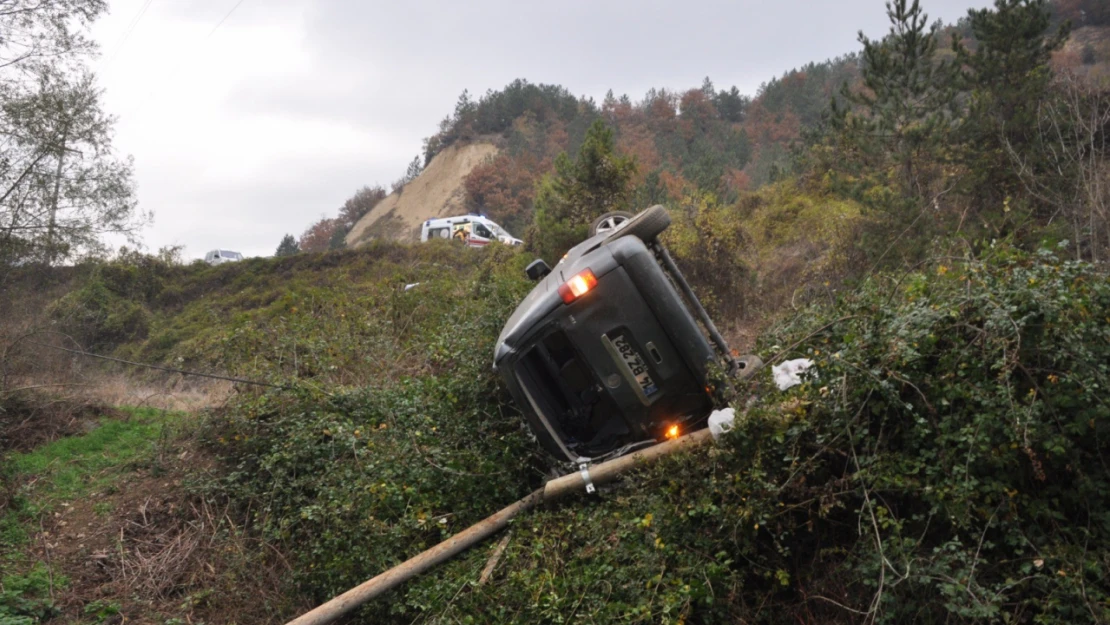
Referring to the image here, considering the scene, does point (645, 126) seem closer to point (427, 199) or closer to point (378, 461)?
point (427, 199)

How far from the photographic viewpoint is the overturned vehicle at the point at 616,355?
5.12 metres

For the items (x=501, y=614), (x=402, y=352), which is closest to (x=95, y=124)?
(x=402, y=352)

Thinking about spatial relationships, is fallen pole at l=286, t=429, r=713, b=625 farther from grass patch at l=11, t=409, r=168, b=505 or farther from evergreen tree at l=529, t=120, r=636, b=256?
evergreen tree at l=529, t=120, r=636, b=256

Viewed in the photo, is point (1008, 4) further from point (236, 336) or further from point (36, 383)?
point (36, 383)

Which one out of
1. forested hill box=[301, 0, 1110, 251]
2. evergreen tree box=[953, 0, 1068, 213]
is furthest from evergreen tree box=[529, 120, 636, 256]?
forested hill box=[301, 0, 1110, 251]

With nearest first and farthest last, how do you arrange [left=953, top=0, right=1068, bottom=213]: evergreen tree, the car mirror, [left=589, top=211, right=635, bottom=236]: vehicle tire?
the car mirror
[left=589, top=211, right=635, bottom=236]: vehicle tire
[left=953, top=0, right=1068, bottom=213]: evergreen tree

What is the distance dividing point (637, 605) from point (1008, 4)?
46.7 ft

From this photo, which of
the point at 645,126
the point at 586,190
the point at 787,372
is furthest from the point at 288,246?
the point at 787,372

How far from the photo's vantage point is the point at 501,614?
4328 mm

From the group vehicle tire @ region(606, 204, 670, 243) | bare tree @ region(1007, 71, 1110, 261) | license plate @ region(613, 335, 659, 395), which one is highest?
vehicle tire @ region(606, 204, 670, 243)

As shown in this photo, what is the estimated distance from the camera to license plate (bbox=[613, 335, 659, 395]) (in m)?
5.14

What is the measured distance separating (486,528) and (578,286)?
1.70 metres

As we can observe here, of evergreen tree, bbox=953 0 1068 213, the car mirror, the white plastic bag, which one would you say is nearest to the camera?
the white plastic bag

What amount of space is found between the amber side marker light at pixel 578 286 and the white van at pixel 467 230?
894 inches
